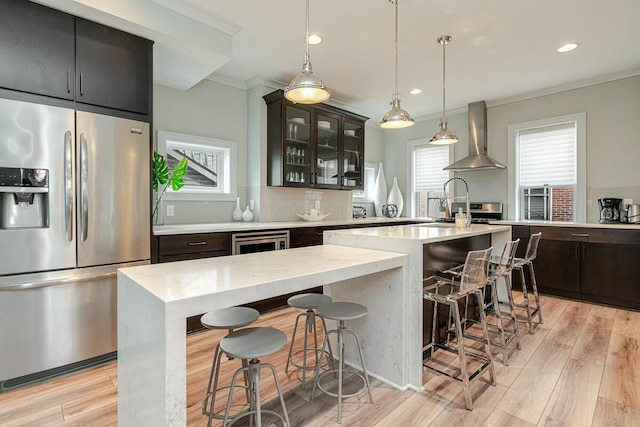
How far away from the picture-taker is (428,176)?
5.93m

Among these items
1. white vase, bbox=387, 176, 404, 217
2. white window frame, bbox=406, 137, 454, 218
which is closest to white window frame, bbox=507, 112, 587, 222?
white window frame, bbox=406, 137, 454, 218

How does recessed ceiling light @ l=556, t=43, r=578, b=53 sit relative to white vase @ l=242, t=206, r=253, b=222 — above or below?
above

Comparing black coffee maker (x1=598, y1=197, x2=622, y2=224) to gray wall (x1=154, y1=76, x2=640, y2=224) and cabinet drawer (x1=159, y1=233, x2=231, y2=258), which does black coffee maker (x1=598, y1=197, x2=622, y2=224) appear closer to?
gray wall (x1=154, y1=76, x2=640, y2=224)

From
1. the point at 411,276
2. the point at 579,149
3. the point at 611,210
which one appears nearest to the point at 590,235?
the point at 611,210

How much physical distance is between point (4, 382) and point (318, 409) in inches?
78.9

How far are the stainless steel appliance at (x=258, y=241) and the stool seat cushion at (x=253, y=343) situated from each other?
1.74 m

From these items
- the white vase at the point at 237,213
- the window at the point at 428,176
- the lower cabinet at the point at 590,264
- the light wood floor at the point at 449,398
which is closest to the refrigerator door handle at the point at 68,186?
the light wood floor at the point at 449,398

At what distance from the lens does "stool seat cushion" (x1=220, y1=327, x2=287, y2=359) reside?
4.52 ft

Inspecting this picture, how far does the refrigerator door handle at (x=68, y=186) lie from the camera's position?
7.27 ft

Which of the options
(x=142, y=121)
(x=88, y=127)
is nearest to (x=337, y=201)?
(x=142, y=121)

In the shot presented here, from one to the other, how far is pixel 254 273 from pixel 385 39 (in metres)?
2.78

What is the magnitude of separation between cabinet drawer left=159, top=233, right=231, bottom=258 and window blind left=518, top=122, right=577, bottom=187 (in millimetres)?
4371

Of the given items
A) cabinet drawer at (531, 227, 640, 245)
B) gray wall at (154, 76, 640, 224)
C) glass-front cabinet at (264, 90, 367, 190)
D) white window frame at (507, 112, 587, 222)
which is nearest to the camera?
cabinet drawer at (531, 227, 640, 245)

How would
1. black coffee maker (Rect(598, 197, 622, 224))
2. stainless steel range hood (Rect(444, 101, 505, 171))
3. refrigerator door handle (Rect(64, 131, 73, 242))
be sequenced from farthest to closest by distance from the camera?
stainless steel range hood (Rect(444, 101, 505, 171))
black coffee maker (Rect(598, 197, 622, 224))
refrigerator door handle (Rect(64, 131, 73, 242))
